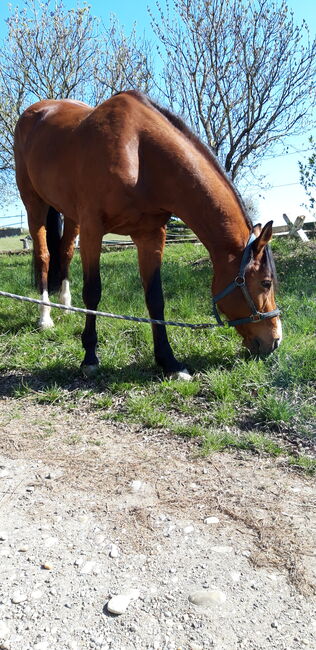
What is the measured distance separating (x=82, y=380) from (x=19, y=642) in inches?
99.5

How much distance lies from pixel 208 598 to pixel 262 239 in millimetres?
2465

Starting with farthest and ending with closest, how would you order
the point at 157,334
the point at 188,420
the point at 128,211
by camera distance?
the point at 157,334 < the point at 128,211 < the point at 188,420

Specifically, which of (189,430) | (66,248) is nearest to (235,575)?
(189,430)

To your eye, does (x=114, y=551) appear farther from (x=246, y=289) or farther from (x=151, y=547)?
(x=246, y=289)

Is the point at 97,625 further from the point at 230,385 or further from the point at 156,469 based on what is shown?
the point at 230,385

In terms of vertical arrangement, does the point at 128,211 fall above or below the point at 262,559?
above

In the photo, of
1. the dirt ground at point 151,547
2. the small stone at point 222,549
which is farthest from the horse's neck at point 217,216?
the small stone at point 222,549

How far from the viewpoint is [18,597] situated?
1725 mm

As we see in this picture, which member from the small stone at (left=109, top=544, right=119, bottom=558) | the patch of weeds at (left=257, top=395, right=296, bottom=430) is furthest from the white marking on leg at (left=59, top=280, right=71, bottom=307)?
the small stone at (left=109, top=544, right=119, bottom=558)

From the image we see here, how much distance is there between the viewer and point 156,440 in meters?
3.01

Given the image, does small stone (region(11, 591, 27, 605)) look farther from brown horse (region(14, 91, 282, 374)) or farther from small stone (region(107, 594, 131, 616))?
brown horse (region(14, 91, 282, 374))

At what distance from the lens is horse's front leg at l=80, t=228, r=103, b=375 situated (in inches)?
156

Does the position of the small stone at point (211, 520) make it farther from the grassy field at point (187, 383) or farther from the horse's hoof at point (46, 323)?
the horse's hoof at point (46, 323)

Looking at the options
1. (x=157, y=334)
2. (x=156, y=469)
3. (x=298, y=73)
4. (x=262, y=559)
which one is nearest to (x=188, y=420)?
(x=156, y=469)
